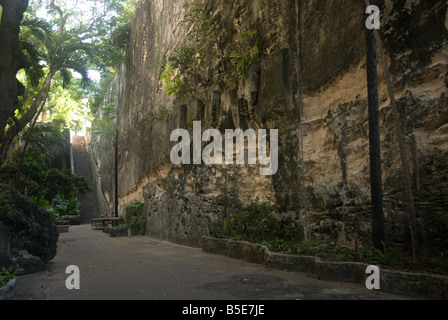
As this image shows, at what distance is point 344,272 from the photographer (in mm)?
5352

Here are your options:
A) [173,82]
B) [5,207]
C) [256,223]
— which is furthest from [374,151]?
[173,82]

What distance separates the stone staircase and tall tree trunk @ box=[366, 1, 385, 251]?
1919 centimetres

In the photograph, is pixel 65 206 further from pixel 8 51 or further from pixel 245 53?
pixel 245 53

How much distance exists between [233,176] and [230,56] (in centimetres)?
329

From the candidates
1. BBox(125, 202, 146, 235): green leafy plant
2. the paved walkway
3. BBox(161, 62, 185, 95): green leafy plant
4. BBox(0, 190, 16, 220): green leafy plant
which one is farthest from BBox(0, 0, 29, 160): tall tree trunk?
BBox(125, 202, 146, 235): green leafy plant

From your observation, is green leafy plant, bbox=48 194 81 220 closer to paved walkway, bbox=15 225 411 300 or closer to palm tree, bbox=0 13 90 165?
palm tree, bbox=0 13 90 165

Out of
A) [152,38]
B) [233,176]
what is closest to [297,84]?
[233,176]

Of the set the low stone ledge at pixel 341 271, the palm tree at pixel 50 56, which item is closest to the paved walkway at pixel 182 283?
the low stone ledge at pixel 341 271

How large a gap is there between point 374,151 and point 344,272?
1.78 metres

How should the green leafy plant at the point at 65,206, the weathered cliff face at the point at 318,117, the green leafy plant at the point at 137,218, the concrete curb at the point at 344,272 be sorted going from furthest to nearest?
the green leafy plant at the point at 65,206
the green leafy plant at the point at 137,218
the weathered cliff face at the point at 318,117
the concrete curb at the point at 344,272

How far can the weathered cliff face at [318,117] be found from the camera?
5.28 meters

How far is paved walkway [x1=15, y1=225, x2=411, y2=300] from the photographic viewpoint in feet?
15.4

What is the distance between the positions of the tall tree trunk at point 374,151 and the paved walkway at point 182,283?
2.96ft

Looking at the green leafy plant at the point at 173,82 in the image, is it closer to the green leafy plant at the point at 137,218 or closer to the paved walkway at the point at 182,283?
the green leafy plant at the point at 137,218
